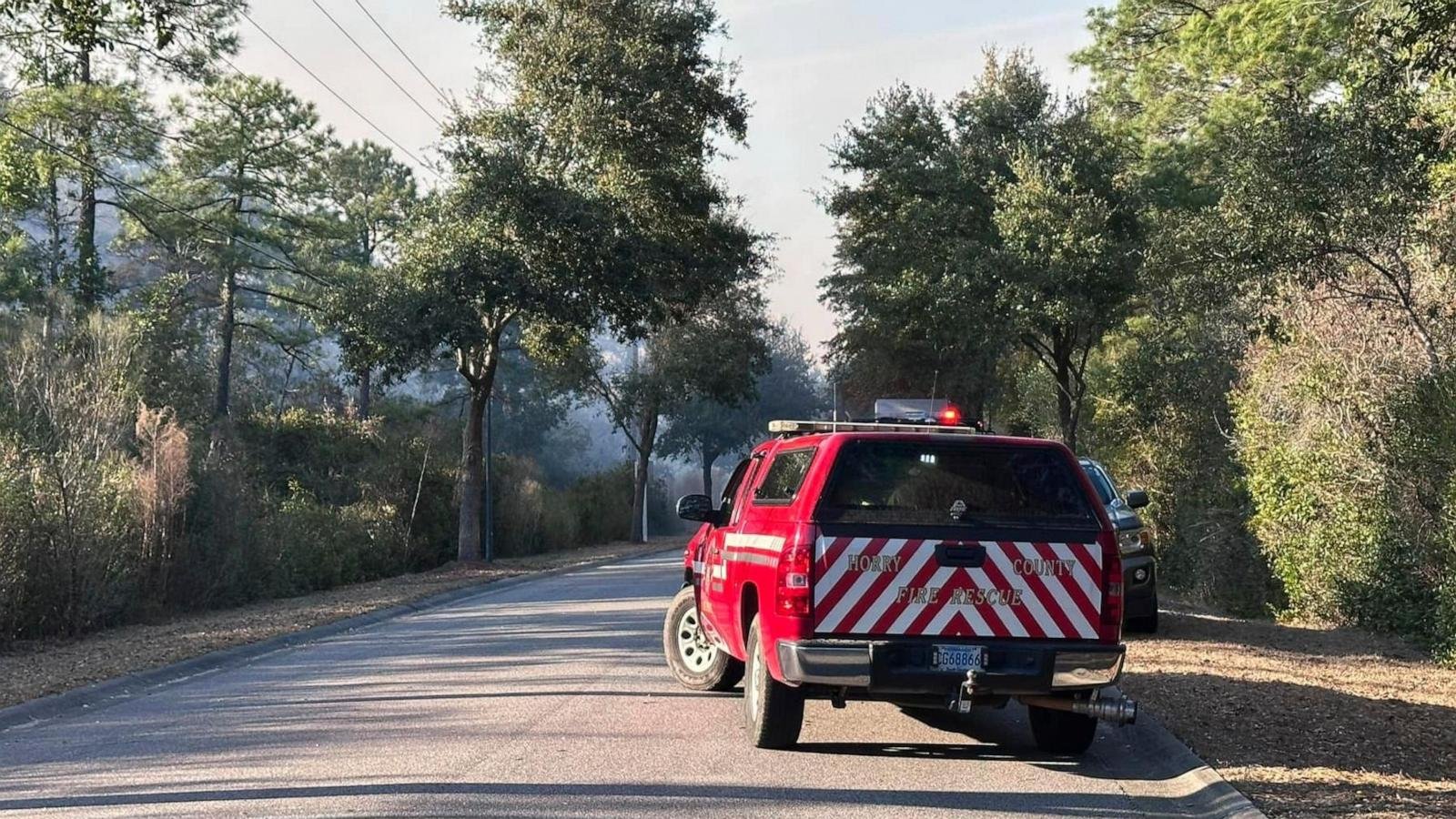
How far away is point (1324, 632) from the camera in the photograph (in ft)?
56.2

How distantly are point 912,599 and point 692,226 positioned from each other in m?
26.1

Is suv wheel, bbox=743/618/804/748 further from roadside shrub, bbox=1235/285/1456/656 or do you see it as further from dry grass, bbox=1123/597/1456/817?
roadside shrub, bbox=1235/285/1456/656

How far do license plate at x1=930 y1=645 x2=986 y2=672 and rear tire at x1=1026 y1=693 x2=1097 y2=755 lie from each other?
102 cm

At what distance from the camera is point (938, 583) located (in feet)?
27.5

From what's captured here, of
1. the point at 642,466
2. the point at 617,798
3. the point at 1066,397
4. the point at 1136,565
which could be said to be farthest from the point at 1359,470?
the point at 642,466

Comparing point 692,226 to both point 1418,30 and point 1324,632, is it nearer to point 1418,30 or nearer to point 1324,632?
point 1324,632

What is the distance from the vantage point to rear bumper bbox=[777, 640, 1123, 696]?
325 inches

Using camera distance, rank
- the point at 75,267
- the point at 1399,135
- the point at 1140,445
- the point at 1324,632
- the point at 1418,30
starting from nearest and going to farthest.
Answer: the point at 1418,30 → the point at 1399,135 → the point at 1324,632 → the point at 1140,445 → the point at 75,267

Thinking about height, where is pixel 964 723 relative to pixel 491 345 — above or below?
below

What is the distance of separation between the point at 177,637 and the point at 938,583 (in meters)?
11.1

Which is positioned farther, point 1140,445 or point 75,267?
point 75,267

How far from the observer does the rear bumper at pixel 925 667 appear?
8266 millimetres

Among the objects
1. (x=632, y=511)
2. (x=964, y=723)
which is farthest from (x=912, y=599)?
(x=632, y=511)

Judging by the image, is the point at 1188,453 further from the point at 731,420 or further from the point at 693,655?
the point at 731,420
